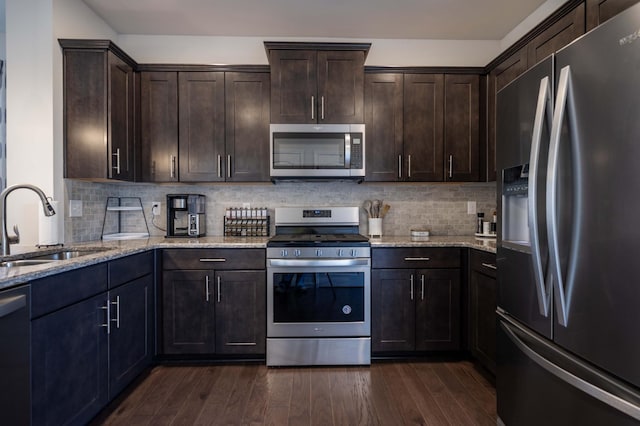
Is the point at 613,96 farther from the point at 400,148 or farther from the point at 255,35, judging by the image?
the point at 255,35

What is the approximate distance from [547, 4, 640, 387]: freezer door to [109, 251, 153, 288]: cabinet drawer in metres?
2.20

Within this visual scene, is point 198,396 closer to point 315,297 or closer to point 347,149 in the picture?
point 315,297

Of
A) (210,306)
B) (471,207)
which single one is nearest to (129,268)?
(210,306)

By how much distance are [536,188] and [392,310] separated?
1631 mm

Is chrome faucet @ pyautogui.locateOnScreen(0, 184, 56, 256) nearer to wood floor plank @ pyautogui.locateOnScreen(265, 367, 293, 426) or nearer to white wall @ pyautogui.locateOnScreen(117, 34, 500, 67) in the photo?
wood floor plank @ pyautogui.locateOnScreen(265, 367, 293, 426)

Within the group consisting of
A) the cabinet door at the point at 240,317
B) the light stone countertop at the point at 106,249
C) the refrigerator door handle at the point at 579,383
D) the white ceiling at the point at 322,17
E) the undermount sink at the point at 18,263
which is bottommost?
the cabinet door at the point at 240,317

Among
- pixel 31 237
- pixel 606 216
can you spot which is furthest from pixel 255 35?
pixel 606 216

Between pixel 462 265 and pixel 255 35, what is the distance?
2699 millimetres

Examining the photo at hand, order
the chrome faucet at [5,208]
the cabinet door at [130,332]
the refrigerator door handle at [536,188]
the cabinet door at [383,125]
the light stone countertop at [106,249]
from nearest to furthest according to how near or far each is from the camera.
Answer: the refrigerator door handle at [536,188], the light stone countertop at [106,249], the chrome faucet at [5,208], the cabinet door at [130,332], the cabinet door at [383,125]

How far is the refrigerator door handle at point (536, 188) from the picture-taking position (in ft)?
4.07

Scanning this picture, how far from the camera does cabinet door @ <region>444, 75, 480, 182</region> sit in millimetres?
2934

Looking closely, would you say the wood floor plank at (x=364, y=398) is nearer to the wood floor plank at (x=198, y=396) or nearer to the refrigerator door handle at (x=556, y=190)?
the wood floor plank at (x=198, y=396)

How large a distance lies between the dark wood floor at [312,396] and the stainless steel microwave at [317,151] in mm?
1519

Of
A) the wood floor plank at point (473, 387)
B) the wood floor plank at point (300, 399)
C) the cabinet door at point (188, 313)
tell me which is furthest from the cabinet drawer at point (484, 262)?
the cabinet door at point (188, 313)
